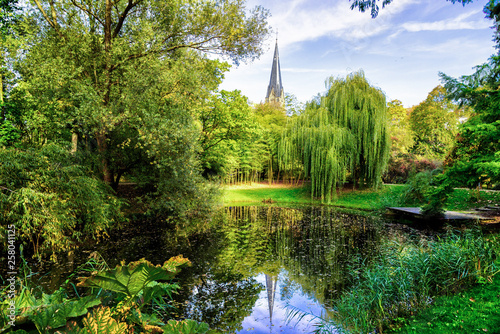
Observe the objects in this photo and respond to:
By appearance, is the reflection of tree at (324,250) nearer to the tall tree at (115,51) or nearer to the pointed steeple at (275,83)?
the tall tree at (115,51)

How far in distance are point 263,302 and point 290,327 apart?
807 millimetres

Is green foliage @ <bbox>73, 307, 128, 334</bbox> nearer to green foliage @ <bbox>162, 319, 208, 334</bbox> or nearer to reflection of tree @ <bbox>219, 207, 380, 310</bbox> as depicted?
green foliage @ <bbox>162, 319, 208, 334</bbox>

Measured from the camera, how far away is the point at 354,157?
55.6 ft

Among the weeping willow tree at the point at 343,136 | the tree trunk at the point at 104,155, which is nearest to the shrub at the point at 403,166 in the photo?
the weeping willow tree at the point at 343,136

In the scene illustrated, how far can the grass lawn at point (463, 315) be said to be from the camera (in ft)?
10.2

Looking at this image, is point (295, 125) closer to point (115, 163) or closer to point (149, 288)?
point (115, 163)

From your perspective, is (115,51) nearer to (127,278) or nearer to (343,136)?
(127,278)

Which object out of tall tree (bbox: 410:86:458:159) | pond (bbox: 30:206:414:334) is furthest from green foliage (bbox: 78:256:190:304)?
tall tree (bbox: 410:86:458:159)

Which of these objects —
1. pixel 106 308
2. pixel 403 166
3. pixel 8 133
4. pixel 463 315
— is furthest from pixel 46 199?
pixel 403 166

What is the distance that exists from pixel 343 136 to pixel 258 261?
11.7 m

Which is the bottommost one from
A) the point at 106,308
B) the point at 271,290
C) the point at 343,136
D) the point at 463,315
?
the point at 271,290

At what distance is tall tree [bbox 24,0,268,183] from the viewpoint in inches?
340

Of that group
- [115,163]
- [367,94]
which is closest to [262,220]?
[115,163]

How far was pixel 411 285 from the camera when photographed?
4.34m
